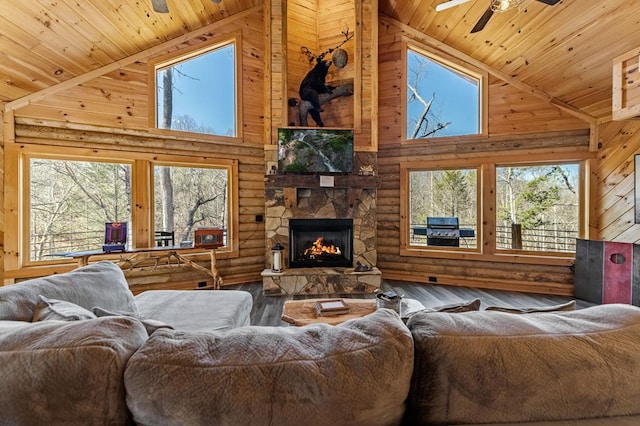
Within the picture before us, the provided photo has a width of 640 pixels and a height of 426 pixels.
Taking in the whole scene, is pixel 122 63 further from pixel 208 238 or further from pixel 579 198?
pixel 579 198

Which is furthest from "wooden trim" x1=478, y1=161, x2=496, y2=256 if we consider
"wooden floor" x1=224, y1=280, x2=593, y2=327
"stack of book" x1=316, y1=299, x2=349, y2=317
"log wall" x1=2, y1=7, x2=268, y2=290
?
"log wall" x1=2, y1=7, x2=268, y2=290

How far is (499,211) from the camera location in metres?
4.65

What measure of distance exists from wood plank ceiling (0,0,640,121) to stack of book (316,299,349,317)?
4.12 m

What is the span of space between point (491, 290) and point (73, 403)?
5.16m

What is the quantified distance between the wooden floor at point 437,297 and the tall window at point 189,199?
120cm

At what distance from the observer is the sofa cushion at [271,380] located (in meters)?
0.67

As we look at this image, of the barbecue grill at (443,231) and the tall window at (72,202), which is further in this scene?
the barbecue grill at (443,231)

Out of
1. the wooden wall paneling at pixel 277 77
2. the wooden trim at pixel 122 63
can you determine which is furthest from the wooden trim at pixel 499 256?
the wooden trim at pixel 122 63

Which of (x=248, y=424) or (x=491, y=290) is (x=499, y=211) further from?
(x=248, y=424)

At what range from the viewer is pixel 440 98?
198 inches

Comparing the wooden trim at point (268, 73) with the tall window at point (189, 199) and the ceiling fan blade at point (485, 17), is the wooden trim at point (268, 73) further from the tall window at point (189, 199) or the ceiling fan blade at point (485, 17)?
the ceiling fan blade at point (485, 17)

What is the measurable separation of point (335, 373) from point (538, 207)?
17.0 feet

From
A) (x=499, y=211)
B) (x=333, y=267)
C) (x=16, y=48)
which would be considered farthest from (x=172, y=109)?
(x=499, y=211)

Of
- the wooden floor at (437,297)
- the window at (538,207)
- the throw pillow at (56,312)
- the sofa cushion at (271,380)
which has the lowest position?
the wooden floor at (437,297)
